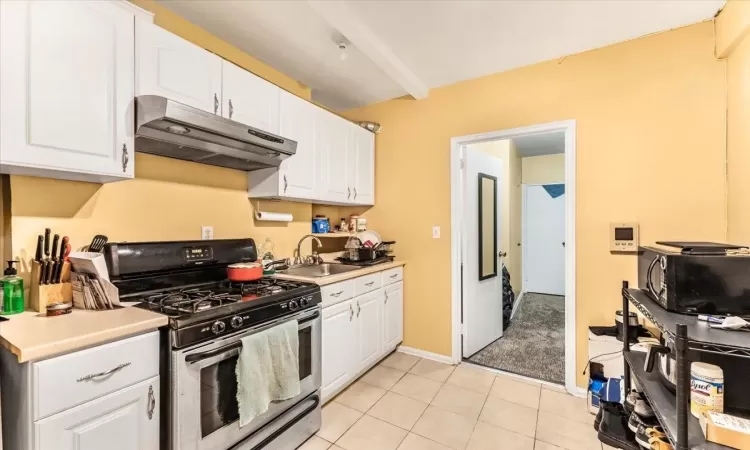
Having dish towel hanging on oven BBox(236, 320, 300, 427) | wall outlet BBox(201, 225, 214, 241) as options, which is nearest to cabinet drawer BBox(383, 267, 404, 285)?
dish towel hanging on oven BBox(236, 320, 300, 427)

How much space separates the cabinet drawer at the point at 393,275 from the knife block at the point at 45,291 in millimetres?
2070

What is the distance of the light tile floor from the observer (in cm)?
189

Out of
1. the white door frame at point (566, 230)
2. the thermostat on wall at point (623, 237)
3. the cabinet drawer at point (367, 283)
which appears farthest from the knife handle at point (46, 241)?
the thermostat on wall at point (623, 237)

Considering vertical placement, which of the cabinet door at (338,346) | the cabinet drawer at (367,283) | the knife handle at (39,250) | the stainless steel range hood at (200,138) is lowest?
the cabinet door at (338,346)

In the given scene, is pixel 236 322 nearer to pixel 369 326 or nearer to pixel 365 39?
pixel 369 326

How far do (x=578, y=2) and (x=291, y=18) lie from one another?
1.73 meters

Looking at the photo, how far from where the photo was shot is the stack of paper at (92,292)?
140cm

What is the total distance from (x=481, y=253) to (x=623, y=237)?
1.20m

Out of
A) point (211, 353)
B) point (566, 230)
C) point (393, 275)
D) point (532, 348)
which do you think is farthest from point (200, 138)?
point (532, 348)

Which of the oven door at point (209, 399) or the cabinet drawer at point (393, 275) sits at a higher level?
the cabinet drawer at point (393, 275)

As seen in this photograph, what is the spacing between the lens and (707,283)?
1316mm

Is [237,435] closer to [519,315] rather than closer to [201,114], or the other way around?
[201,114]

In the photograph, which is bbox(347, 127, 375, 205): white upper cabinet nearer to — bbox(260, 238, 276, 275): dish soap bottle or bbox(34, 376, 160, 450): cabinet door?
bbox(260, 238, 276, 275): dish soap bottle

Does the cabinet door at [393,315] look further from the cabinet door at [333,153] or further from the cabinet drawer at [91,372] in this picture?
the cabinet drawer at [91,372]
